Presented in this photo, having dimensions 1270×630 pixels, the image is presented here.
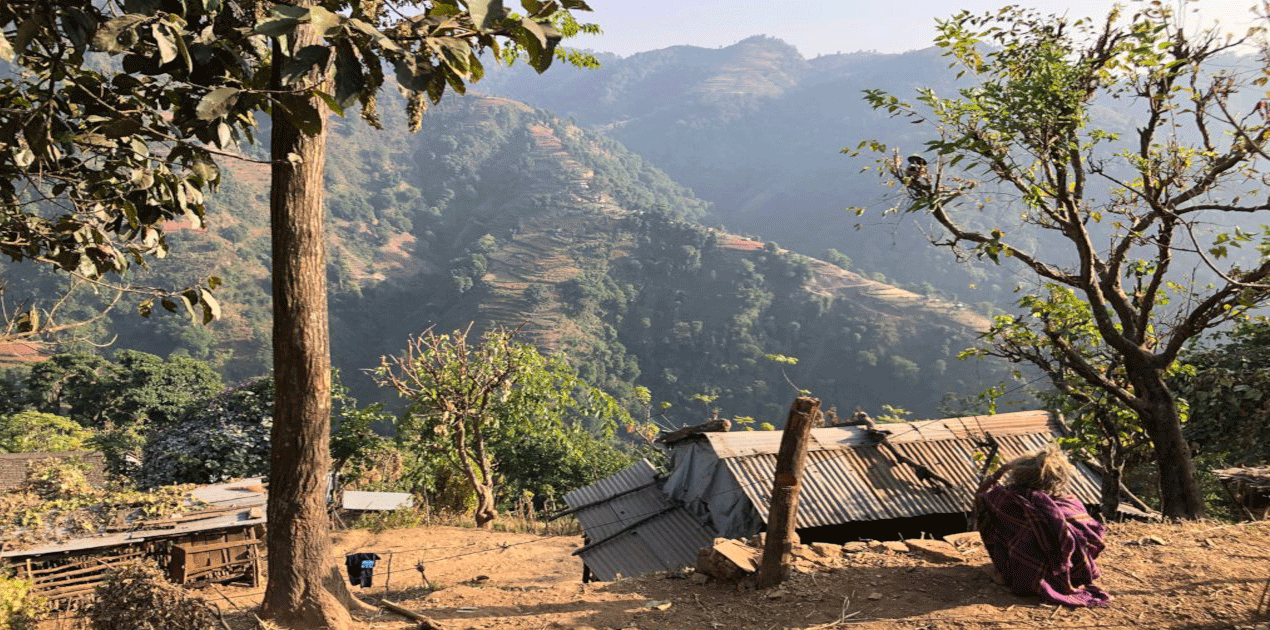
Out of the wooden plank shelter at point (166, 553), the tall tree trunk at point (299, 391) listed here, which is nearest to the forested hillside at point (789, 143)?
the wooden plank shelter at point (166, 553)

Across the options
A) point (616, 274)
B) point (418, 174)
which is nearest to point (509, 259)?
point (616, 274)

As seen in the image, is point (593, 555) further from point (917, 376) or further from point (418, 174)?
point (418, 174)

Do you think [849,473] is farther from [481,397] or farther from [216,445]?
[216,445]

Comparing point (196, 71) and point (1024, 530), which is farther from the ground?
point (196, 71)

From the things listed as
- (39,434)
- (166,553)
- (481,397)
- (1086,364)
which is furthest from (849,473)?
(39,434)

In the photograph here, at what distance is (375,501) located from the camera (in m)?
13.8

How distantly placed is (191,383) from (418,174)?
80.8 metres

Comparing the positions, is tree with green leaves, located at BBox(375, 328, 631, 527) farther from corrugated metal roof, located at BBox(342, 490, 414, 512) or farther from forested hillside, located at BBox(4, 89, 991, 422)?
forested hillside, located at BBox(4, 89, 991, 422)

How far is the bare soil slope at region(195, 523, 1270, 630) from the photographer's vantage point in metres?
→ 4.16

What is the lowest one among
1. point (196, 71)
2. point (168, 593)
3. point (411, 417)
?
point (411, 417)

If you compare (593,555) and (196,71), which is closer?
(196,71)

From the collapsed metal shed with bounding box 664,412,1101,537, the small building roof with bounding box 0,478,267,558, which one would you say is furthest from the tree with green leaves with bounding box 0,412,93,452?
the collapsed metal shed with bounding box 664,412,1101,537

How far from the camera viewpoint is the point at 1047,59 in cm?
610

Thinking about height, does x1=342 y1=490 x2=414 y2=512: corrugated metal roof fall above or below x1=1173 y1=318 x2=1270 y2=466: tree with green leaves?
below
